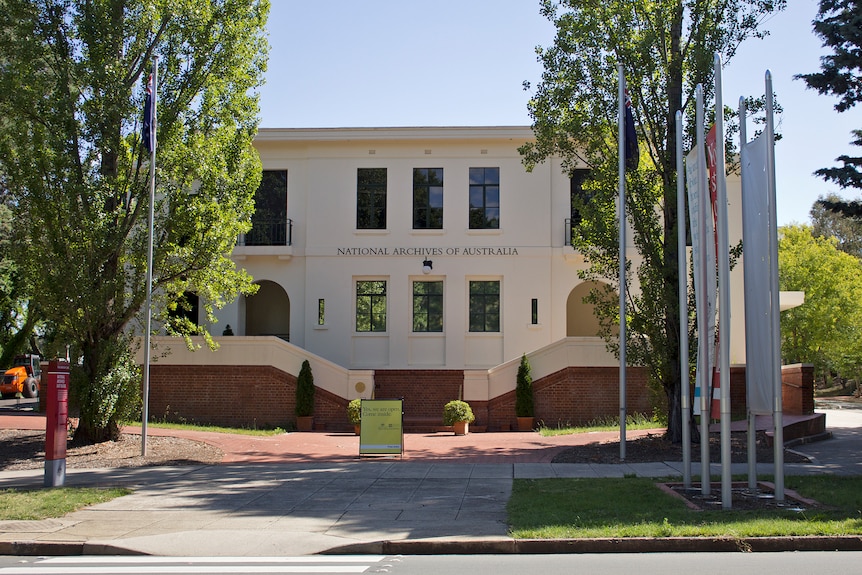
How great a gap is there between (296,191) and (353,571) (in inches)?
874

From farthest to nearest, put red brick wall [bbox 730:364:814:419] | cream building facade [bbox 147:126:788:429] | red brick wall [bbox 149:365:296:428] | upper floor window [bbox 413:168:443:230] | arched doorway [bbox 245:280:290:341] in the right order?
arched doorway [bbox 245:280:290:341]
upper floor window [bbox 413:168:443:230]
cream building facade [bbox 147:126:788:429]
red brick wall [bbox 149:365:296:428]
red brick wall [bbox 730:364:814:419]

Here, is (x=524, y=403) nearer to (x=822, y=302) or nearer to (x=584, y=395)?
(x=584, y=395)

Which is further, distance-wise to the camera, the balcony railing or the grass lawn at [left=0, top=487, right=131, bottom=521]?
the balcony railing

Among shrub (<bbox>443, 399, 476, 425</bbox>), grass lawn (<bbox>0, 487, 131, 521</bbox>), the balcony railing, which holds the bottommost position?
grass lawn (<bbox>0, 487, 131, 521</bbox>)

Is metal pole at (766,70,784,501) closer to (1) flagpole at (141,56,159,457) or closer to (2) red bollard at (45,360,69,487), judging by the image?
(2) red bollard at (45,360,69,487)

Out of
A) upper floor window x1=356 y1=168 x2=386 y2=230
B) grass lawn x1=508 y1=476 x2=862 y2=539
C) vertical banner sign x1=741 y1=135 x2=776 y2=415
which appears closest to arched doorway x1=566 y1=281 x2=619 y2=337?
upper floor window x1=356 y1=168 x2=386 y2=230

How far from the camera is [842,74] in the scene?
2023 centimetres

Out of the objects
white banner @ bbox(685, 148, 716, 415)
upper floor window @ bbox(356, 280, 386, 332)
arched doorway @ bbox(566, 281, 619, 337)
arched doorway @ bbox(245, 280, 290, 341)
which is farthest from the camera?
arched doorway @ bbox(245, 280, 290, 341)

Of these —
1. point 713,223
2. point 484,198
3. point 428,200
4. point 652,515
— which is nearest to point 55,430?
point 652,515

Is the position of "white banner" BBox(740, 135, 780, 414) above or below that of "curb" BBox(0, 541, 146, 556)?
above

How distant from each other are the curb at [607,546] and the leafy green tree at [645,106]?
9271 mm

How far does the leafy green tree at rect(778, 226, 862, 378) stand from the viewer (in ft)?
147

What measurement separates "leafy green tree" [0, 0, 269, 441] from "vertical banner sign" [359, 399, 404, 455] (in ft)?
16.2

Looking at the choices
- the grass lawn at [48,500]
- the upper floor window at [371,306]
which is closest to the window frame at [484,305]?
the upper floor window at [371,306]
